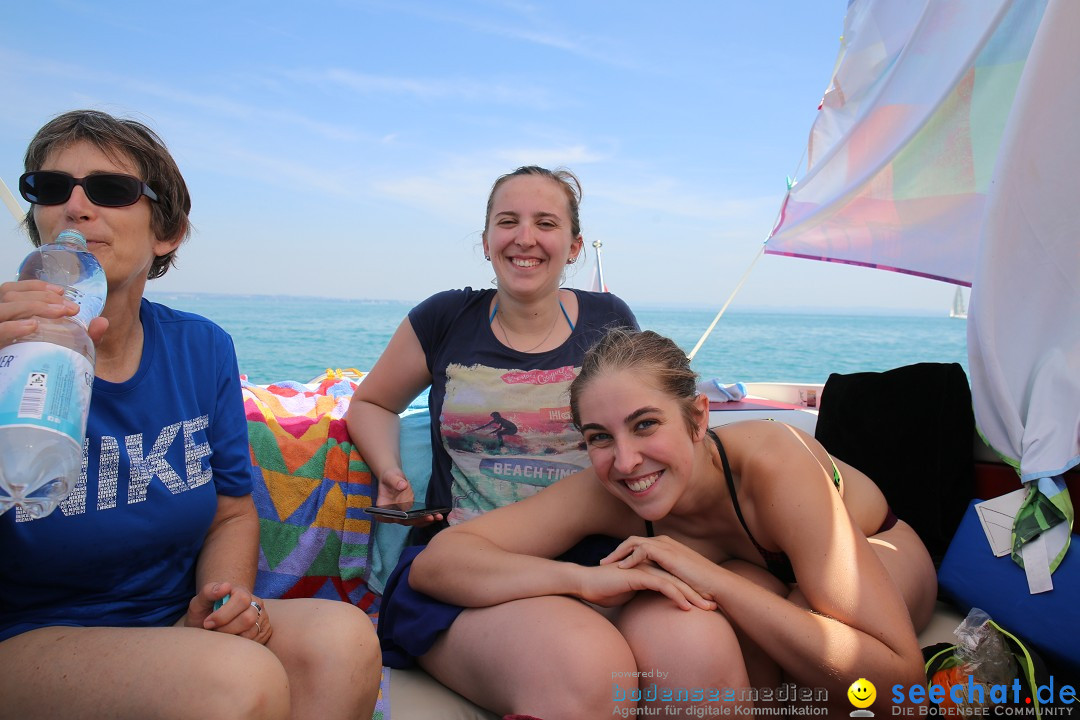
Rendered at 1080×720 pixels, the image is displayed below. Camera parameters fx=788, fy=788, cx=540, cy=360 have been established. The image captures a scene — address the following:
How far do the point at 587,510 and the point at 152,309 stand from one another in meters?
1.27

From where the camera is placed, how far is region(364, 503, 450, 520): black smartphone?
2.53m

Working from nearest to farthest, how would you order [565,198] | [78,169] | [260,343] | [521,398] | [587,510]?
[78,169] < [587,510] < [521,398] < [565,198] < [260,343]

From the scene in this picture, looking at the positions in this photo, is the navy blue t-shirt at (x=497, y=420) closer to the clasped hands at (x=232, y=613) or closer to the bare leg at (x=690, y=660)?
the bare leg at (x=690, y=660)

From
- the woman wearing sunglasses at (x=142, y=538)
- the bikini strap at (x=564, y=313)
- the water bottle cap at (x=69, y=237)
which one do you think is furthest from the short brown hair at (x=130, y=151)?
the bikini strap at (x=564, y=313)

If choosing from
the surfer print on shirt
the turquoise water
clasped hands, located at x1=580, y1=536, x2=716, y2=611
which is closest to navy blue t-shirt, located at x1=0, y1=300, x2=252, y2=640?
the surfer print on shirt

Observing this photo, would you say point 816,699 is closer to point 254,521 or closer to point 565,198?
point 254,521

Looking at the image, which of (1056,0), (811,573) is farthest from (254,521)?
(1056,0)

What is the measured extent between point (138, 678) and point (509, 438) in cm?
141

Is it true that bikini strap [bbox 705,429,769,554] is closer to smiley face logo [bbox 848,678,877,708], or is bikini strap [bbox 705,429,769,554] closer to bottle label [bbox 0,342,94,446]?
smiley face logo [bbox 848,678,877,708]

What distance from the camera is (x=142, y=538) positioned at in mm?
1745

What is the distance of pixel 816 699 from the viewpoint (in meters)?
1.81

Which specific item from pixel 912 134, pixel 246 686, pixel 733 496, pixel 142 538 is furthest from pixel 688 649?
pixel 912 134

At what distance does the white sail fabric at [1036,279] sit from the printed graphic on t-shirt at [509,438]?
1363 mm

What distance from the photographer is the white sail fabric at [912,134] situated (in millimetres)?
3244
